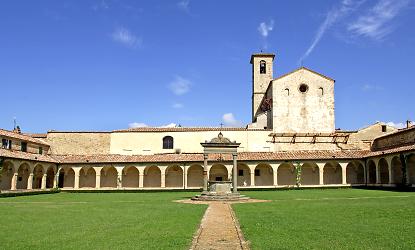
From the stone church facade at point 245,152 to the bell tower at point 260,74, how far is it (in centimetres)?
910

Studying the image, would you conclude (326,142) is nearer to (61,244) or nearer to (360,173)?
(360,173)

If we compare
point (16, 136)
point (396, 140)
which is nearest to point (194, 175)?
point (16, 136)

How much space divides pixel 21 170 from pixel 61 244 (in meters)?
39.5

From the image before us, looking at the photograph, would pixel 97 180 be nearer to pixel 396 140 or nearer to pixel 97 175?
pixel 97 175

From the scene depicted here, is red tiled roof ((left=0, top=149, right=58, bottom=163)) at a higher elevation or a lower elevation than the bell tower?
lower

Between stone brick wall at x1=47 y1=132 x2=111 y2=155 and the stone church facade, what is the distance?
126mm

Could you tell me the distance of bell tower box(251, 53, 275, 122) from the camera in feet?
211

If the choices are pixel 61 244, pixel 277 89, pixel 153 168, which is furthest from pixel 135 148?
pixel 61 244

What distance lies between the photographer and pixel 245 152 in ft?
164

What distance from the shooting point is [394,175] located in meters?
42.7

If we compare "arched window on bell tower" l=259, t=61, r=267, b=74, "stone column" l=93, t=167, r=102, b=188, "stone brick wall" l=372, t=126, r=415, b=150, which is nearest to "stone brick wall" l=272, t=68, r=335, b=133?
"stone brick wall" l=372, t=126, r=415, b=150

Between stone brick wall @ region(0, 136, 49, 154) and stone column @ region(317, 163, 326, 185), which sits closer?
stone brick wall @ region(0, 136, 49, 154)

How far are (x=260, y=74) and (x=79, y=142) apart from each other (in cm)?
2916

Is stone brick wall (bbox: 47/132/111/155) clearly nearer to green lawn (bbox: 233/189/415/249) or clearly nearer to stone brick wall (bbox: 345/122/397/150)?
stone brick wall (bbox: 345/122/397/150)
